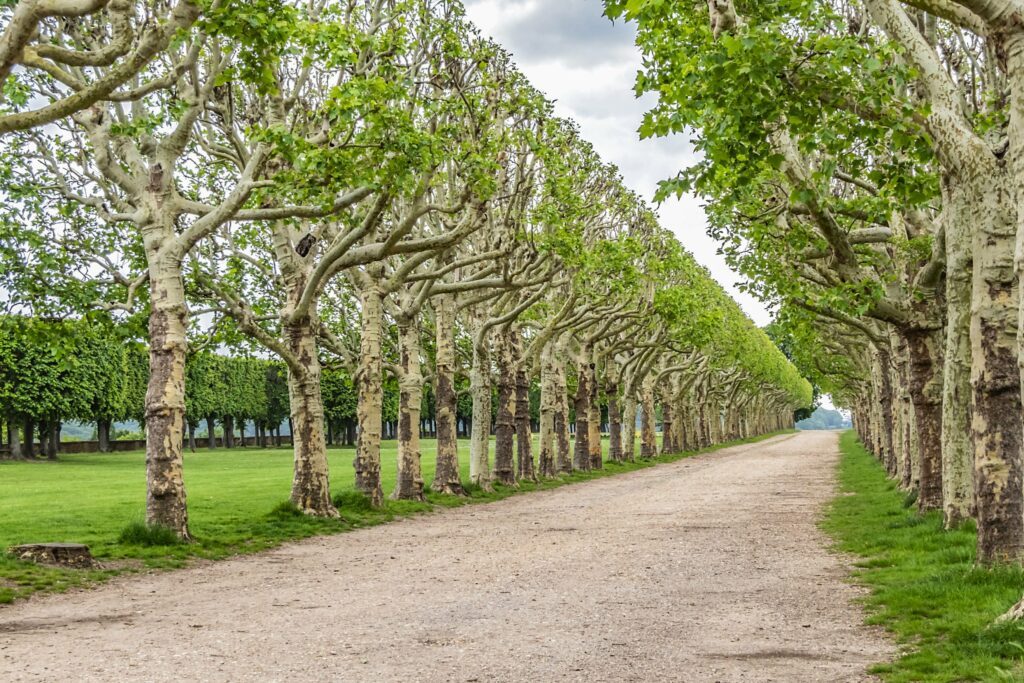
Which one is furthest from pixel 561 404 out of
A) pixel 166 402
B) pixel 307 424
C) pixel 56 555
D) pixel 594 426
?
pixel 56 555

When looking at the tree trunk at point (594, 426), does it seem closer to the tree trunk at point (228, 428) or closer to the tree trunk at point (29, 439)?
the tree trunk at point (29, 439)

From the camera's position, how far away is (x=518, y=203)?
29.8m

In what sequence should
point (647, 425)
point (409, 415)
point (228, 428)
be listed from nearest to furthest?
1. point (409, 415)
2. point (647, 425)
3. point (228, 428)

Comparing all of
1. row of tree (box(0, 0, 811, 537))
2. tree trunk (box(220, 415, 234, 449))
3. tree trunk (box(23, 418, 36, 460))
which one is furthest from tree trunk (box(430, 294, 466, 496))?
tree trunk (box(220, 415, 234, 449))

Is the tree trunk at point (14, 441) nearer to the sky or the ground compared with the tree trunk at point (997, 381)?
nearer to the ground

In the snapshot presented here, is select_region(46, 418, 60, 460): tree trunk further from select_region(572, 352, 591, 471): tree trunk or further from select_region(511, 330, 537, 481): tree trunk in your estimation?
select_region(511, 330, 537, 481): tree trunk

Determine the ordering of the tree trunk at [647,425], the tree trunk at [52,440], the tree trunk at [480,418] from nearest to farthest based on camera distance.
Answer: the tree trunk at [480,418]
the tree trunk at [647,425]
the tree trunk at [52,440]

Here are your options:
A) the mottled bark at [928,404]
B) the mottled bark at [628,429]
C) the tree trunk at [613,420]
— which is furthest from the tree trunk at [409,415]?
the mottled bark at [628,429]

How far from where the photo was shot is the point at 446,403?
31547 millimetres

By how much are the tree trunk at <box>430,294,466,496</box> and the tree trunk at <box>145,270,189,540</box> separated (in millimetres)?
13376

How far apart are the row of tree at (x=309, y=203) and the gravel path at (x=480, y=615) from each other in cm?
509

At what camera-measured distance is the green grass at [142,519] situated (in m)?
16.0

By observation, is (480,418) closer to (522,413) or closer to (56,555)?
(522,413)

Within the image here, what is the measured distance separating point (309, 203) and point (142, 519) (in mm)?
7802
